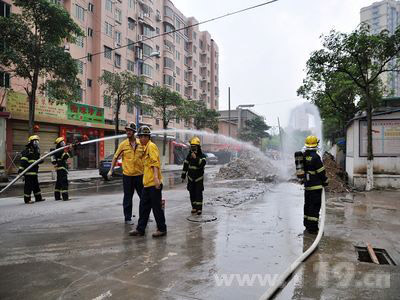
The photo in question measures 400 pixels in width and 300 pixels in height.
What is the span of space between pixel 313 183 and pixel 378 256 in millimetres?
1628

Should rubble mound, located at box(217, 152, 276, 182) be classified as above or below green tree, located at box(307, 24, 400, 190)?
below

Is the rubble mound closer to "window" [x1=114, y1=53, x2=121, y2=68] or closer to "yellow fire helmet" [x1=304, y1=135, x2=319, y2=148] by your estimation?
"yellow fire helmet" [x1=304, y1=135, x2=319, y2=148]

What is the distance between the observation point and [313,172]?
19.4 ft

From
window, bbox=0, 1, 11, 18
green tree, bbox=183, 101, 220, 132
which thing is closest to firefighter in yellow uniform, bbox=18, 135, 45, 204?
window, bbox=0, 1, 11, 18

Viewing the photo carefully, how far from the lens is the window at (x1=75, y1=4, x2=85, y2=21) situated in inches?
1180

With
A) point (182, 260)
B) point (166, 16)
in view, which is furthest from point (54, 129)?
point (166, 16)

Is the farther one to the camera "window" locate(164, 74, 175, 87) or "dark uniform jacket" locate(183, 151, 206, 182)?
"window" locate(164, 74, 175, 87)

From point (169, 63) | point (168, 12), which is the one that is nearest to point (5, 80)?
point (169, 63)

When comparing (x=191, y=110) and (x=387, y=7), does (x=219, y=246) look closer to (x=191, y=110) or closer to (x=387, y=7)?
(x=191, y=110)

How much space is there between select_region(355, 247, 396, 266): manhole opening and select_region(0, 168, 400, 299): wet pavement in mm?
103

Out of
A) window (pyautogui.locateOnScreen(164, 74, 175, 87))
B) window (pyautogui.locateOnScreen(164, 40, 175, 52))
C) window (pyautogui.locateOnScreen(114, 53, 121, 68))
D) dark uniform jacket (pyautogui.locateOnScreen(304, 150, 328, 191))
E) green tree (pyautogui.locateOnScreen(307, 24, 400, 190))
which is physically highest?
window (pyautogui.locateOnScreen(164, 40, 175, 52))

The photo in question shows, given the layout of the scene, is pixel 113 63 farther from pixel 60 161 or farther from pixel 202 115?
pixel 60 161

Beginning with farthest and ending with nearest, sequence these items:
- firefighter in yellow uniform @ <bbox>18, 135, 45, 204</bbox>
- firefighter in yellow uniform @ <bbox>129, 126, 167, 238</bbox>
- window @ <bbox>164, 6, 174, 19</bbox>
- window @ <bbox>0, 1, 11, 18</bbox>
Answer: window @ <bbox>164, 6, 174, 19</bbox> < window @ <bbox>0, 1, 11, 18</bbox> < firefighter in yellow uniform @ <bbox>18, 135, 45, 204</bbox> < firefighter in yellow uniform @ <bbox>129, 126, 167, 238</bbox>

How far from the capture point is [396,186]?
12078 millimetres
